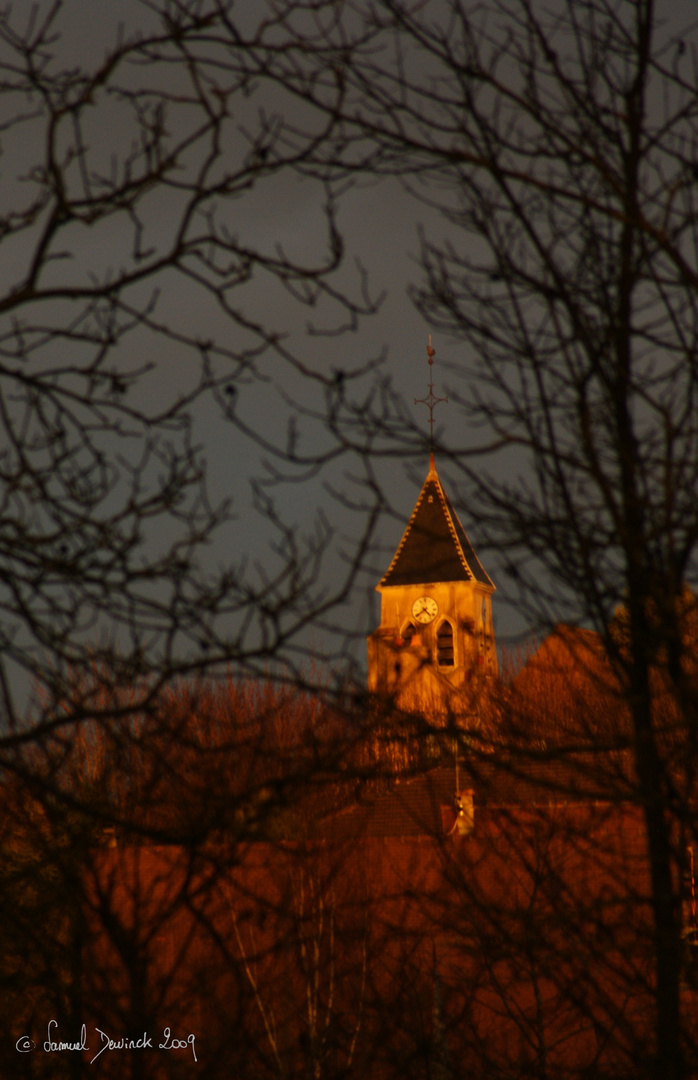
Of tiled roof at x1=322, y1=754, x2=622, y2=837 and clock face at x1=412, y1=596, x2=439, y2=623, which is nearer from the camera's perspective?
tiled roof at x1=322, y1=754, x2=622, y2=837

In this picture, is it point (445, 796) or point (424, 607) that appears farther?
point (424, 607)

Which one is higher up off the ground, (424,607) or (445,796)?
(424,607)

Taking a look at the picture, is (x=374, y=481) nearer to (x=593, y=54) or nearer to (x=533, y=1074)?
(x=593, y=54)

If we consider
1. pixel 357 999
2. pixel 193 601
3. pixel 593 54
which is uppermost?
pixel 593 54

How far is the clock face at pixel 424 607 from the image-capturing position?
57500 mm

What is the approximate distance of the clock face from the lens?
57500mm

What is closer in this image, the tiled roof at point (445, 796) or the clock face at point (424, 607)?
the tiled roof at point (445, 796)

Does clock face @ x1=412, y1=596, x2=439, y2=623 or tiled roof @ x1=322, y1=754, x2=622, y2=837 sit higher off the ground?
clock face @ x1=412, y1=596, x2=439, y2=623

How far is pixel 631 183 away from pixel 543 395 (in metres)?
0.74

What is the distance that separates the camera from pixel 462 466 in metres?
3.88

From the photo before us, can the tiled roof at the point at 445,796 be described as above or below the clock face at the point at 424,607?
below

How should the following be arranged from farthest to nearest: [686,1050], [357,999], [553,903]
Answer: [357,999], [553,903], [686,1050]

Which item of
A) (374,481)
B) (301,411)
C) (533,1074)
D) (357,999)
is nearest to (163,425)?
(301,411)

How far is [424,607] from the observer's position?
58.2 metres
